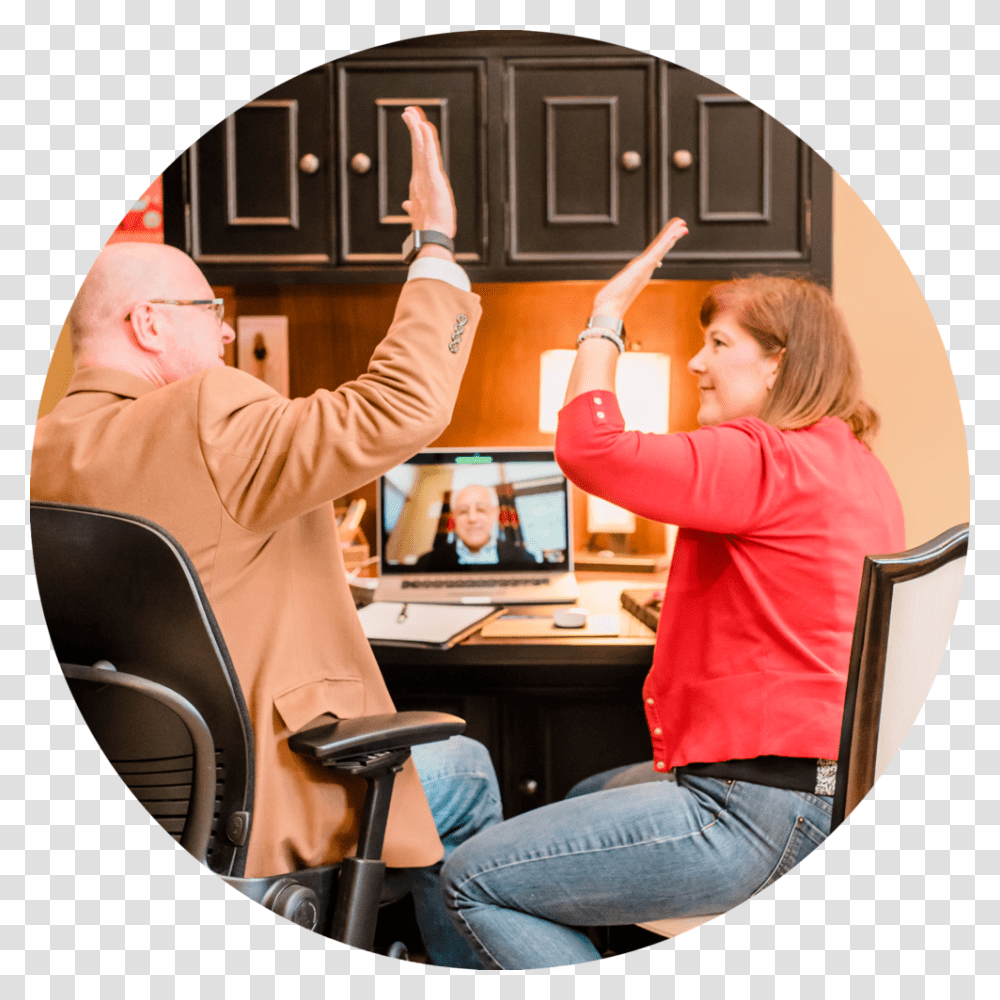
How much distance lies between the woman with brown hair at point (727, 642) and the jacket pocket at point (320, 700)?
0.88ft

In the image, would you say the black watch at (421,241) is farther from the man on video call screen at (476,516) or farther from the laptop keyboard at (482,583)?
the laptop keyboard at (482,583)

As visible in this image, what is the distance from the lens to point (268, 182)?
5.09ft

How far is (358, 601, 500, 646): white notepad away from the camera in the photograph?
1.37 m

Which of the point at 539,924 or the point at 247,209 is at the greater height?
the point at 247,209

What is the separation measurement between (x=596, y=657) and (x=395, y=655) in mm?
314

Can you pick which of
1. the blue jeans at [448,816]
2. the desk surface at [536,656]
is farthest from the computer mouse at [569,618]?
the blue jeans at [448,816]

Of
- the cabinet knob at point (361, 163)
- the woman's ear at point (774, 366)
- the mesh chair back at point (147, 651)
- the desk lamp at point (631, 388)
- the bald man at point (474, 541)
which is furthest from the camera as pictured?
the cabinet knob at point (361, 163)

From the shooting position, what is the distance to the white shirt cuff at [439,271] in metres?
1.00

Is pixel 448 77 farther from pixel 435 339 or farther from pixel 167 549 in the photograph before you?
pixel 167 549

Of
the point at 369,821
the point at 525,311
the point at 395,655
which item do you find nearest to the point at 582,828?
the point at 369,821

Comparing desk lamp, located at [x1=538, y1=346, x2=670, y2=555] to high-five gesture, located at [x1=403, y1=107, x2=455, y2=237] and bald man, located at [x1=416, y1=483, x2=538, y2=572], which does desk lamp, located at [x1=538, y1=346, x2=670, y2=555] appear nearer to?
bald man, located at [x1=416, y1=483, x2=538, y2=572]

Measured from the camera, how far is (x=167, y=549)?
0.88 m

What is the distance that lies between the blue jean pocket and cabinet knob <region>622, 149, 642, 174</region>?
1.08m

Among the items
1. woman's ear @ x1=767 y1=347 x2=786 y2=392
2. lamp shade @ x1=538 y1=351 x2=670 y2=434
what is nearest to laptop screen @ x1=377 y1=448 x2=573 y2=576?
lamp shade @ x1=538 y1=351 x2=670 y2=434
